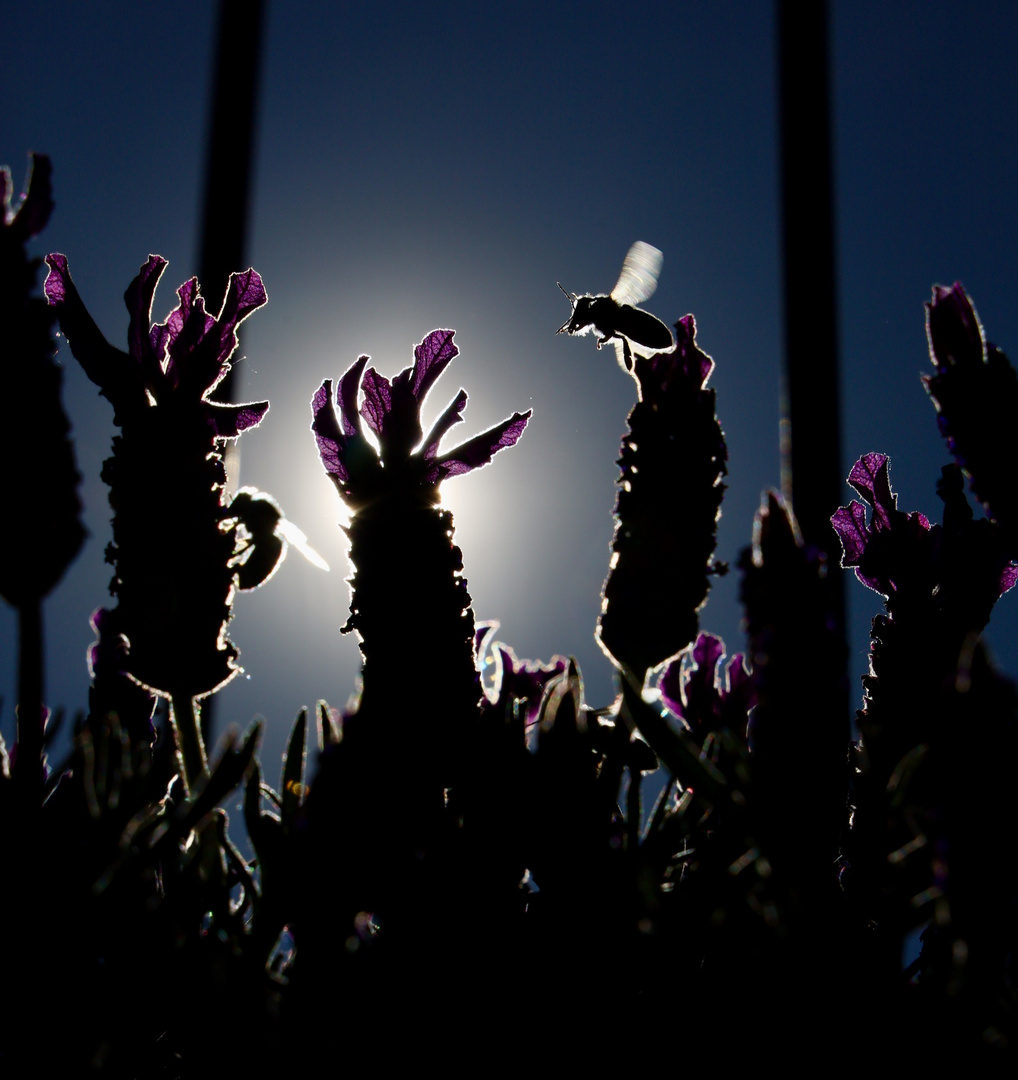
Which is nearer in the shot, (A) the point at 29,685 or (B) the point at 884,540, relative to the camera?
(A) the point at 29,685

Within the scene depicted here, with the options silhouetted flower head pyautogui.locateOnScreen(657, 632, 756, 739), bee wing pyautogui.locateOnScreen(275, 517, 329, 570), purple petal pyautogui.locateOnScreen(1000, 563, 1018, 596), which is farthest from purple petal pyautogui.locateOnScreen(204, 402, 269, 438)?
purple petal pyautogui.locateOnScreen(1000, 563, 1018, 596)

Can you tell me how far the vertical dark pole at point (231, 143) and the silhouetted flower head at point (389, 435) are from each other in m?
0.90

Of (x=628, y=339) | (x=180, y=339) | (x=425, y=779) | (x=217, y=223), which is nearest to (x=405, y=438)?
(x=180, y=339)

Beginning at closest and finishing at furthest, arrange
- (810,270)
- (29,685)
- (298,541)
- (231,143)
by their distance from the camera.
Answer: (29,685) → (298,541) → (810,270) → (231,143)

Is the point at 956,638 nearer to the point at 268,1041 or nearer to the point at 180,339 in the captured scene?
the point at 268,1041

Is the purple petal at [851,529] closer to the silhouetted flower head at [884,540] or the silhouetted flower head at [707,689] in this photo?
the silhouetted flower head at [884,540]

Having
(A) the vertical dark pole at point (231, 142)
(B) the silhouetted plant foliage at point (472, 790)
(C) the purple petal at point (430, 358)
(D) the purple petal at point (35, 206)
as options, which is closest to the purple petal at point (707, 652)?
(B) the silhouetted plant foliage at point (472, 790)

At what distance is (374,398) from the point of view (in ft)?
2.84

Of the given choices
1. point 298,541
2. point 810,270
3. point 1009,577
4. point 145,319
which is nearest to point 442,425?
point 298,541

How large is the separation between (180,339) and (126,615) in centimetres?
28

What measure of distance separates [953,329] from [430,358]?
44 centimetres


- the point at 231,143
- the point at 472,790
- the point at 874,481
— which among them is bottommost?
the point at 472,790

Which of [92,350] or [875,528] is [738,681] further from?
[92,350]

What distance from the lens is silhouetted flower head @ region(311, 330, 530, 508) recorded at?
0.81 m
